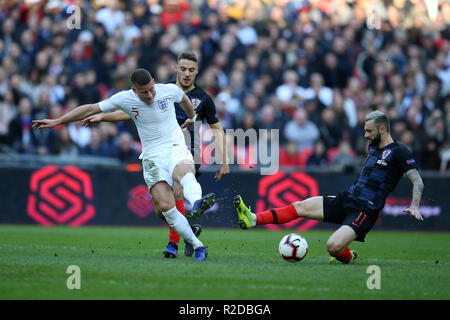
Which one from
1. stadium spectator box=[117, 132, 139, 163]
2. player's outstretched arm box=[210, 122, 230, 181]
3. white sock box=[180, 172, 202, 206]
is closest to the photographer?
white sock box=[180, 172, 202, 206]

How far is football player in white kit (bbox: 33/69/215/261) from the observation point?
8.73m

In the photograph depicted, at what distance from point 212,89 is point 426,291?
1109 cm

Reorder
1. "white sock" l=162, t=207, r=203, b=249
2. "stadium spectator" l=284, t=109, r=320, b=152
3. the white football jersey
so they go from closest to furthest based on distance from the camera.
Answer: "white sock" l=162, t=207, r=203, b=249
the white football jersey
"stadium spectator" l=284, t=109, r=320, b=152

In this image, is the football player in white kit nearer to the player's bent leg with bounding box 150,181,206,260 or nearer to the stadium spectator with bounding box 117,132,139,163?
Result: the player's bent leg with bounding box 150,181,206,260

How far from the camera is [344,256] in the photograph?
9.20m

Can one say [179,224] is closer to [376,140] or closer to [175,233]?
[175,233]

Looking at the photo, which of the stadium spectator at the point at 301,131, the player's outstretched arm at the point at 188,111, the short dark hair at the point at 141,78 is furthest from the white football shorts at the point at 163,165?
the stadium spectator at the point at 301,131

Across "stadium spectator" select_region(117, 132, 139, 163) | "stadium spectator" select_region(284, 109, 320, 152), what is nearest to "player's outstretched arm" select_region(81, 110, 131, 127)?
"stadium spectator" select_region(117, 132, 139, 163)

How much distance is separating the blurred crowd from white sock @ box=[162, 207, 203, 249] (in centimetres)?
785

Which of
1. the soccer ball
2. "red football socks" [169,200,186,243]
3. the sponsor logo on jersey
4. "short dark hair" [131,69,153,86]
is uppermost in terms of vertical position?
"short dark hair" [131,69,153,86]

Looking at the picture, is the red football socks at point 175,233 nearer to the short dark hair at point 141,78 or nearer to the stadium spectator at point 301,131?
the short dark hair at point 141,78

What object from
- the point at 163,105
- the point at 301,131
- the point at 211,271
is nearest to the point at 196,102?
the point at 163,105
